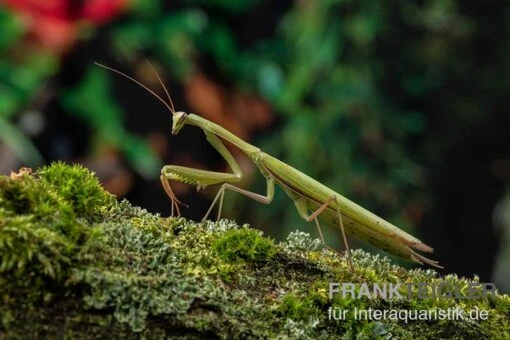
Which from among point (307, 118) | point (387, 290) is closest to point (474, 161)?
point (307, 118)

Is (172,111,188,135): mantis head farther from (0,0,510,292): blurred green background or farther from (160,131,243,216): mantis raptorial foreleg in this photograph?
(0,0,510,292): blurred green background

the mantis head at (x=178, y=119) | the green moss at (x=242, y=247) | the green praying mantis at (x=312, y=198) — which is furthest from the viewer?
the mantis head at (x=178, y=119)

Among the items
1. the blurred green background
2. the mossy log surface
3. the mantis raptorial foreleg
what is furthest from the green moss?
the blurred green background

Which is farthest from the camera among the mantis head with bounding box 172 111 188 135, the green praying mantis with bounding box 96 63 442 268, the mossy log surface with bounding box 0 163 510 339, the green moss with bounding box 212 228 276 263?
the mantis head with bounding box 172 111 188 135

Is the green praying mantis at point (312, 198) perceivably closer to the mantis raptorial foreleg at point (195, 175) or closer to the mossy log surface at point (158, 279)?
the mantis raptorial foreleg at point (195, 175)

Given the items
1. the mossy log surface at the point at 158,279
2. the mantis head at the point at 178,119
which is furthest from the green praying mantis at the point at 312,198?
the mossy log surface at the point at 158,279

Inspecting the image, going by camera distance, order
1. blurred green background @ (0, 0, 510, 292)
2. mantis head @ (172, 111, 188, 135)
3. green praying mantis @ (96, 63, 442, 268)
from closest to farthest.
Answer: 1. green praying mantis @ (96, 63, 442, 268)
2. mantis head @ (172, 111, 188, 135)
3. blurred green background @ (0, 0, 510, 292)
